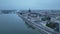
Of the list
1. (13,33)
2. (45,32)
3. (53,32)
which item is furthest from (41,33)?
(13,33)

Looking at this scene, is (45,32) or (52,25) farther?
(52,25)

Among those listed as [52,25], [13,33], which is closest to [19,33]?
[13,33]

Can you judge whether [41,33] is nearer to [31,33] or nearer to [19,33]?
[31,33]

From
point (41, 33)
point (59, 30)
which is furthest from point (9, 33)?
point (59, 30)

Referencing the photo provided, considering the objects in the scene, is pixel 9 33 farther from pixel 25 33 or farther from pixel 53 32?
pixel 53 32

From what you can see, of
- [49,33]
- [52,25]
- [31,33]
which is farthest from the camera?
[52,25]

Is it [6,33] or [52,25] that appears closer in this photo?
[6,33]

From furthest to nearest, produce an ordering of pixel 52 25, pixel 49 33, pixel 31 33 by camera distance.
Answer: pixel 52 25, pixel 31 33, pixel 49 33
